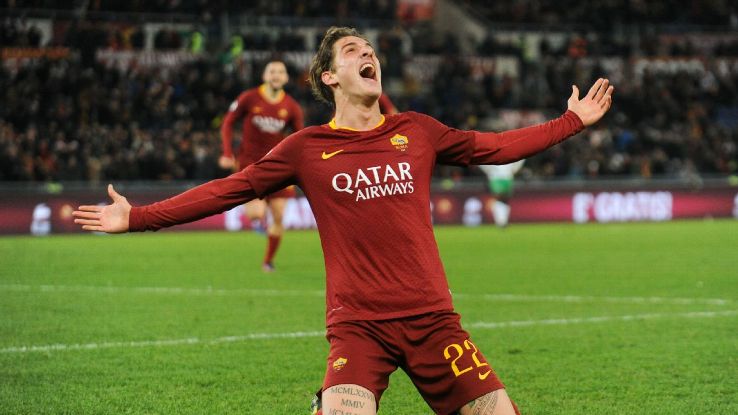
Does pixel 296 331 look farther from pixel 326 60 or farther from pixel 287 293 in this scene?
pixel 326 60

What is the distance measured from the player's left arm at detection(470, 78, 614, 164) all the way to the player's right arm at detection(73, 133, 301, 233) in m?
0.79

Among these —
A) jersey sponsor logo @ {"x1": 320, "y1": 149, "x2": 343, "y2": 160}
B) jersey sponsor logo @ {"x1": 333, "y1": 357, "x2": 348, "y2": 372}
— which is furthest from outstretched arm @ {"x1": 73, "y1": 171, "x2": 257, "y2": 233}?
jersey sponsor logo @ {"x1": 333, "y1": 357, "x2": 348, "y2": 372}

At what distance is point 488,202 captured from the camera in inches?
1002

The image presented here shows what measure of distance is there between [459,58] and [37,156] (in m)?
13.3

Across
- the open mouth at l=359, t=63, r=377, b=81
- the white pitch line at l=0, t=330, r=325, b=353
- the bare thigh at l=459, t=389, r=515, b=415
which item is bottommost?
the white pitch line at l=0, t=330, r=325, b=353

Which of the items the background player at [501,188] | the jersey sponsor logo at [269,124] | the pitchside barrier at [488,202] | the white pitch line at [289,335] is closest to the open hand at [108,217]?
the white pitch line at [289,335]

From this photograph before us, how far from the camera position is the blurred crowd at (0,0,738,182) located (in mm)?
22688

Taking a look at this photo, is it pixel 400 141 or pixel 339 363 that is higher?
pixel 400 141

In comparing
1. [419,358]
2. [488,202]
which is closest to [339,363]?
[419,358]

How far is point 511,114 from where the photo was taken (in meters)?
30.0

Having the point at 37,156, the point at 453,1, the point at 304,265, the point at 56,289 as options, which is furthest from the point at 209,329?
the point at 453,1

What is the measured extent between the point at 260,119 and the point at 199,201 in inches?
362

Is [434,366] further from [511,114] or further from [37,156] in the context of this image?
[511,114]

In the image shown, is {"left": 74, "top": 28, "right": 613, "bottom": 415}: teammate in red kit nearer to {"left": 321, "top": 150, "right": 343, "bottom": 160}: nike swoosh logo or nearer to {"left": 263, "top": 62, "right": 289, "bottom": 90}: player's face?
{"left": 321, "top": 150, "right": 343, "bottom": 160}: nike swoosh logo
